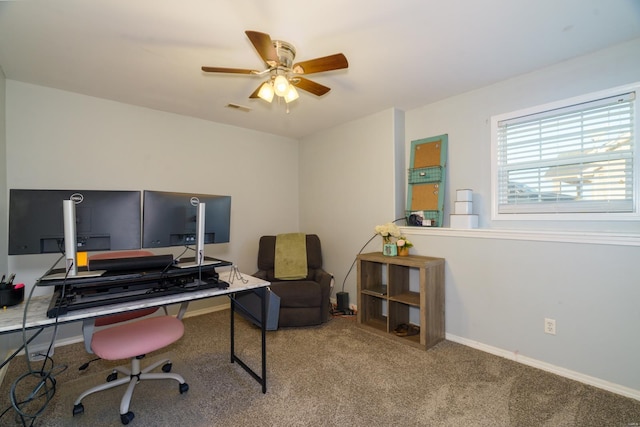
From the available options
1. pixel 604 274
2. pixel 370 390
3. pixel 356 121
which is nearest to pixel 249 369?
pixel 370 390

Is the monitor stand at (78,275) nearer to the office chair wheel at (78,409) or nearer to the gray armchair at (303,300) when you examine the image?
the office chair wheel at (78,409)

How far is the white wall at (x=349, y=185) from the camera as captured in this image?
3396 millimetres

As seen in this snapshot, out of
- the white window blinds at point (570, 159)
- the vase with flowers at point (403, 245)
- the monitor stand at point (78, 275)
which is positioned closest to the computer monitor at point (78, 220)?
the monitor stand at point (78, 275)

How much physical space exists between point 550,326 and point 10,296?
3598 mm

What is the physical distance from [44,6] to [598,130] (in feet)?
12.7

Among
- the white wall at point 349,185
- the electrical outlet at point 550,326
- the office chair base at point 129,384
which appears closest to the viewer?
the office chair base at point 129,384

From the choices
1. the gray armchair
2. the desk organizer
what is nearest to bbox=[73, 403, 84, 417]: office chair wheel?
the desk organizer

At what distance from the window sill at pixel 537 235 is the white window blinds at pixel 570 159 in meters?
0.27

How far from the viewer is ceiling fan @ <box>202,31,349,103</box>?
1735 mm

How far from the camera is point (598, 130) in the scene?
228cm

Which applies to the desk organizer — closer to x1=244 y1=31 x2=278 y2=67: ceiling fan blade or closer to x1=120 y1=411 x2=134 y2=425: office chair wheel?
x1=120 y1=411 x2=134 y2=425: office chair wheel

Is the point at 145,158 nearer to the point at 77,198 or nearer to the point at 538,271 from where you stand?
the point at 77,198

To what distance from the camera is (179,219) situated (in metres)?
1.80

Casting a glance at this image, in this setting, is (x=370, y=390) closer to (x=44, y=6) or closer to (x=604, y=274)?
(x=604, y=274)
